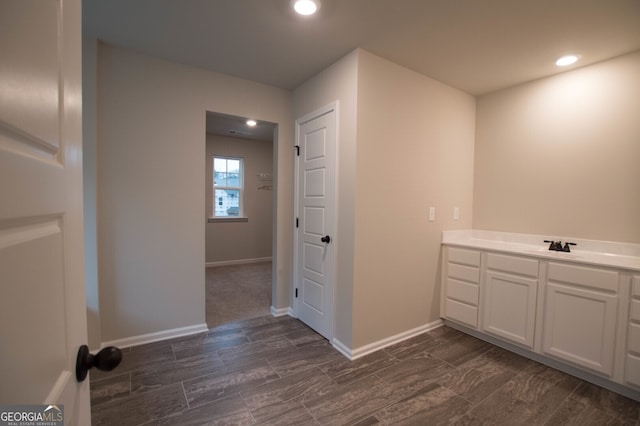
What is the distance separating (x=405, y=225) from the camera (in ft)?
8.93

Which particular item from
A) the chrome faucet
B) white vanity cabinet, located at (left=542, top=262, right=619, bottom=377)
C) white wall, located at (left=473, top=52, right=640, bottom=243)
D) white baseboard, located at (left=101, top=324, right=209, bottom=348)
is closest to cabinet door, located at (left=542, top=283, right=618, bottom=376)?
white vanity cabinet, located at (left=542, top=262, right=619, bottom=377)

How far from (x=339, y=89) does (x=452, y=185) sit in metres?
1.65

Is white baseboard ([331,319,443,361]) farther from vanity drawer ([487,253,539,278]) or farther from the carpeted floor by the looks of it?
the carpeted floor

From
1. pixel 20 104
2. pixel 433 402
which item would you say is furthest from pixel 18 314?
pixel 433 402

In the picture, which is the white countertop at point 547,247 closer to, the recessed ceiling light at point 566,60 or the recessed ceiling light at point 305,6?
the recessed ceiling light at point 566,60

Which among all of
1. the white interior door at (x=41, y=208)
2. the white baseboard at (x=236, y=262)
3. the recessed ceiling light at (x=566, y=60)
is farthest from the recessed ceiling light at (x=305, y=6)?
the white baseboard at (x=236, y=262)

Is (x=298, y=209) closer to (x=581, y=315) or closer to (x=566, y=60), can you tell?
(x=581, y=315)

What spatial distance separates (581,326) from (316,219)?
7.51ft

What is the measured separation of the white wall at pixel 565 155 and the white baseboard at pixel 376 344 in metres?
1.43

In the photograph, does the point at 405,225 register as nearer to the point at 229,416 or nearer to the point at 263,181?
the point at 229,416

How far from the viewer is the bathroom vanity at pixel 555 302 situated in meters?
1.96

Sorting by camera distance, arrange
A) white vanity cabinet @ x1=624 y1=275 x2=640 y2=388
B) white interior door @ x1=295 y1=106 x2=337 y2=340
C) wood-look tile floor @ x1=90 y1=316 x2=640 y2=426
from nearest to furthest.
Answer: wood-look tile floor @ x1=90 y1=316 x2=640 y2=426, white vanity cabinet @ x1=624 y1=275 x2=640 y2=388, white interior door @ x1=295 y1=106 x2=337 y2=340

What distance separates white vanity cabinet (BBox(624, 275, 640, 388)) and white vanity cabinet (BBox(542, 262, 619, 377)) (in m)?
0.07

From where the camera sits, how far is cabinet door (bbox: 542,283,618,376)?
201 centimetres
